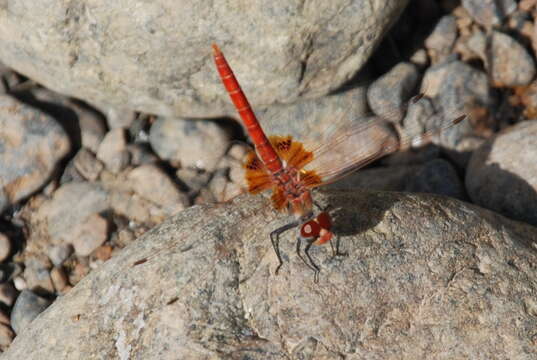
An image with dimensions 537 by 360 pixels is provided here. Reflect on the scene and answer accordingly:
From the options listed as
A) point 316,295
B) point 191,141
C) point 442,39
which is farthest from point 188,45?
point 442,39

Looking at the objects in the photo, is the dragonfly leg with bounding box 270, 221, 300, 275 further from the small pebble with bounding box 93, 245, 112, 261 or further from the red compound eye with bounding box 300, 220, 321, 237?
the small pebble with bounding box 93, 245, 112, 261

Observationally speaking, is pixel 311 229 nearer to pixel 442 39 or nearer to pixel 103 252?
pixel 103 252

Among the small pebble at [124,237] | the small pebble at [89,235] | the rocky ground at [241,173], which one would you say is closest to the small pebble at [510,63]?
the rocky ground at [241,173]

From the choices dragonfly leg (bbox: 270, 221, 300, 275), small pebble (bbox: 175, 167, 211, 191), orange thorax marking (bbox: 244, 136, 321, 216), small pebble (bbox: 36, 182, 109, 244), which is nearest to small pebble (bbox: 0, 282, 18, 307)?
small pebble (bbox: 36, 182, 109, 244)

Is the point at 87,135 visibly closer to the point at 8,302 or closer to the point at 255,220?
the point at 8,302

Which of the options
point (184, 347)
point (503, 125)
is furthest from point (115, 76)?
point (503, 125)

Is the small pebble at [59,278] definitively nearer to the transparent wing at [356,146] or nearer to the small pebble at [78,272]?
the small pebble at [78,272]

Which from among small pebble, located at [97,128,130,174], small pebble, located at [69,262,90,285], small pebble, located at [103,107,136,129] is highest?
small pebble, located at [103,107,136,129]
